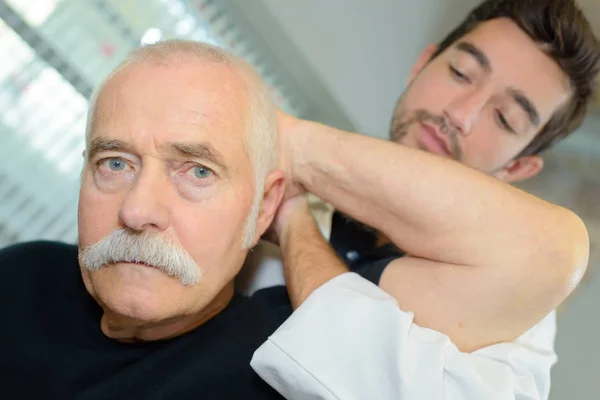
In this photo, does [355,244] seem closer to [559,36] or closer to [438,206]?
[438,206]

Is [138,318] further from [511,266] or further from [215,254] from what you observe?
[511,266]

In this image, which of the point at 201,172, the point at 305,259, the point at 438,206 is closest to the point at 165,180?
the point at 201,172

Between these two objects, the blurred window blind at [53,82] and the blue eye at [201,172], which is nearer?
the blue eye at [201,172]

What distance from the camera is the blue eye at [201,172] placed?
85 centimetres

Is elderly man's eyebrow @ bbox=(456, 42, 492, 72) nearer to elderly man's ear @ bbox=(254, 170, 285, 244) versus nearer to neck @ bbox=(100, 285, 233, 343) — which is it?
elderly man's ear @ bbox=(254, 170, 285, 244)

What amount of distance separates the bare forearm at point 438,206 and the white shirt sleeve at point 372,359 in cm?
13

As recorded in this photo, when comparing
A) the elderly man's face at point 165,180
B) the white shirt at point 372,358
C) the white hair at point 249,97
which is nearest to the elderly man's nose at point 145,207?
the elderly man's face at point 165,180

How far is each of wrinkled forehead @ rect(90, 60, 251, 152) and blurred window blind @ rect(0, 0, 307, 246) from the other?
0.49 meters

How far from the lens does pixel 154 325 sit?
0.92 m

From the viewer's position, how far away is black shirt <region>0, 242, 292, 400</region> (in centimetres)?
89

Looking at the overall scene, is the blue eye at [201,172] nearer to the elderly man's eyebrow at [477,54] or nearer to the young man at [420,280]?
the young man at [420,280]

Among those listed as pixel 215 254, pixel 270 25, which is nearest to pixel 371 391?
pixel 215 254

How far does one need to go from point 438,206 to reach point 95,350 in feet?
1.96

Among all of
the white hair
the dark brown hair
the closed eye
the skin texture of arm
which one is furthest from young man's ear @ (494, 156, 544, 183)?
the white hair
